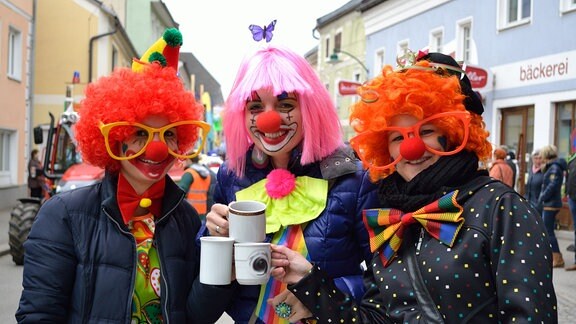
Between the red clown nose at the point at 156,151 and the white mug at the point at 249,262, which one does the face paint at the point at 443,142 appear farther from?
the red clown nose at the point at 156,151

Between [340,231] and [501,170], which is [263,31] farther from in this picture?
[501,170]

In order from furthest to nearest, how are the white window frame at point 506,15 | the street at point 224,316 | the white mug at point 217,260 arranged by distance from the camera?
the white window frame at point 506,15
the street at point 224,316
the white mug at point 217,260

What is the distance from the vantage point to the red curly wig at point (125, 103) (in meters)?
2.31

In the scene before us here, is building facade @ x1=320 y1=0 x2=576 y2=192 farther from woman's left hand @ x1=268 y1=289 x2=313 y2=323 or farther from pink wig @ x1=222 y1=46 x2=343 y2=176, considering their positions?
woman's left hand @ x1=268 y1=289 x2=313 y2=323

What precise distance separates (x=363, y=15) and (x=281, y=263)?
21.8 metres

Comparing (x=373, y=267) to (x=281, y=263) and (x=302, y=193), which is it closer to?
(x=281, y=263)

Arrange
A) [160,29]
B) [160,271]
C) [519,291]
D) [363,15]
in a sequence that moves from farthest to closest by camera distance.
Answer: [160,29]
[363,15]
[160,271]
[519,291]

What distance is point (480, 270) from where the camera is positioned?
168 cm

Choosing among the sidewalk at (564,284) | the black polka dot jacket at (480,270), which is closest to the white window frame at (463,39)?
the sidewalk at (564,284)

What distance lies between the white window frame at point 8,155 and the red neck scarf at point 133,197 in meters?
16.3

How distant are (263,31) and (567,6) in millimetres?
11119

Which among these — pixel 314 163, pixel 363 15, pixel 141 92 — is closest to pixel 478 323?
pixel 314 163

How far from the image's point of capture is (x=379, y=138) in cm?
210

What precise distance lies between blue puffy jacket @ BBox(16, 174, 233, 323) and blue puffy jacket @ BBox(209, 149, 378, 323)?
131mm
